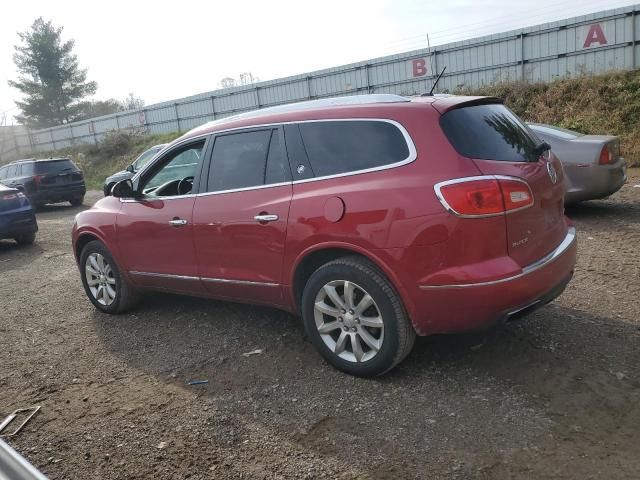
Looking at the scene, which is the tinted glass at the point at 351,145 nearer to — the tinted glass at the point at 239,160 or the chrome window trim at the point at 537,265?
the tinted glass at the point at 239,160

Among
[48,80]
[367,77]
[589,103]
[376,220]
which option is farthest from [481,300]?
[48,80]

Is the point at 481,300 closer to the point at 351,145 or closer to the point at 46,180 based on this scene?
the point at 351,145

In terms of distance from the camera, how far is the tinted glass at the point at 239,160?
4.06m

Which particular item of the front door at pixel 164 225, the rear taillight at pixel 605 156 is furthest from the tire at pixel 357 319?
the rear taillight at pixel 605 156

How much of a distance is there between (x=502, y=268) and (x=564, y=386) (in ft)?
2.77

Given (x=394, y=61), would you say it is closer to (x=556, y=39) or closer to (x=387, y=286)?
(x=556, y=39)

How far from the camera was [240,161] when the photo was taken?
13.7ft

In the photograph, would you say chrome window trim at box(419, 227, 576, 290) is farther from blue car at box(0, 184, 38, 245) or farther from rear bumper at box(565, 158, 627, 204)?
blue car at box(0, 184, 38, 245)

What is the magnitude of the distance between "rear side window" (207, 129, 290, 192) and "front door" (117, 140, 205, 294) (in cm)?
24

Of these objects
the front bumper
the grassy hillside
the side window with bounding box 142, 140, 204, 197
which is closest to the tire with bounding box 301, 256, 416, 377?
the side window with bounding box 142, 140, 204, 197

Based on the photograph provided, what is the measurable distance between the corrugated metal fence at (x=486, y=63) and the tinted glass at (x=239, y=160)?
14996mm

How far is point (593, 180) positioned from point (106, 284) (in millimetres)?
6467

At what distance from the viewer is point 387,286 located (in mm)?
3350

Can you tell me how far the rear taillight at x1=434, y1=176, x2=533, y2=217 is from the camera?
10.1ft
